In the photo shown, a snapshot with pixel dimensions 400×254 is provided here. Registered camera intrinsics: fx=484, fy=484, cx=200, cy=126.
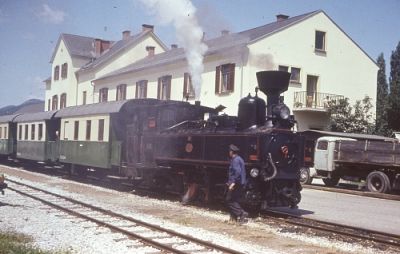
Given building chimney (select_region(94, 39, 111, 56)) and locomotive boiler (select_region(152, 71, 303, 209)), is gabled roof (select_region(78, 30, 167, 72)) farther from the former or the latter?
locomotive boiler (select_region(152, 71, 303, 209))

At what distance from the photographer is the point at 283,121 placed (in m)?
11.4

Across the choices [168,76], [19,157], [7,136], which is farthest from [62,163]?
[168,76]

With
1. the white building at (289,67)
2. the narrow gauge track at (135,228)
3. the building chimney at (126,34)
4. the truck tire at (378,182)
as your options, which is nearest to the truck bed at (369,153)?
the truck tire at (378,182)

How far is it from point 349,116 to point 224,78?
7.32m

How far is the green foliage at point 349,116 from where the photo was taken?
2683 centimetres

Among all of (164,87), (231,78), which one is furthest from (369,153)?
(164,87)

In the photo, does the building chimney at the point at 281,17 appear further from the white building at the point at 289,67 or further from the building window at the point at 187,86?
the building window at the point at 187,86

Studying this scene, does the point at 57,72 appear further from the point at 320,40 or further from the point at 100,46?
the point at 320,40

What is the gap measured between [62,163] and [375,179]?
13199mm

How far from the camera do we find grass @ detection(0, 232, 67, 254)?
678 cm

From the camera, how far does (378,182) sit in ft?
62.3

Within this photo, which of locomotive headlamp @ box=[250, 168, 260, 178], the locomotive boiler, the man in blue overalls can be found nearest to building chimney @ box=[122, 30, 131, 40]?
the locomotive boiler

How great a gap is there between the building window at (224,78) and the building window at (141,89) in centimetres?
781

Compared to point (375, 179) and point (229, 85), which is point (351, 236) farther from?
point (229, 85)
